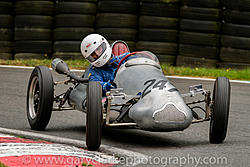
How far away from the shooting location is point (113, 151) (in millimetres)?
4863

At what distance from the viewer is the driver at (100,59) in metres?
6.13

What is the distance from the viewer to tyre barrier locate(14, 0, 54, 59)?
14867mm

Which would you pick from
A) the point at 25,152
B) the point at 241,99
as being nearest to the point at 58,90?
the point at 241,99

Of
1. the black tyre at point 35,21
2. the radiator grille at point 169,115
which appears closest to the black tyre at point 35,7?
the black tyre at point 35,21

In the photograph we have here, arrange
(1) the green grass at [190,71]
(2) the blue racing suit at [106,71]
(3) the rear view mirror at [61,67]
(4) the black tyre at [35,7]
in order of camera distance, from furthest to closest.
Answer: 1. (4) the black tyre at [35,7]
2. (1) the green grass at [190,71]
3. (3) the rear view mirror at [61,67]
4. (2) the blue racing suit at [106,71]

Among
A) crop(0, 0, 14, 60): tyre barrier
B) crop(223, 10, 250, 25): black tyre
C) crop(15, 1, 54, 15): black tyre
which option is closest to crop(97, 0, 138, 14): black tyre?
crop(15, 1, 54, 15): black tyre

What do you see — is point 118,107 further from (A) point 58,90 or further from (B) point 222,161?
(A) point 58,90

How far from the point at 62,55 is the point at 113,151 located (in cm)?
1015

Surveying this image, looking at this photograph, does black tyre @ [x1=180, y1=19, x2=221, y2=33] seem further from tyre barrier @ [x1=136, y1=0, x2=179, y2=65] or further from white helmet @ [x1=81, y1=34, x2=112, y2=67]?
white helmet @ [x1=81, y1=34, x2=112, y2=67]

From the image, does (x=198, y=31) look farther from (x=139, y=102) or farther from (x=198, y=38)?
(x=139, y=102)

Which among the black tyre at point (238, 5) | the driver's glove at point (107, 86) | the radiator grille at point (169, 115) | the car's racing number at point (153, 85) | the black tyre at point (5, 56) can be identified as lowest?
the black tyre at point (5, 56)

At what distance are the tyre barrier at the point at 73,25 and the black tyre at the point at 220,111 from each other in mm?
9669

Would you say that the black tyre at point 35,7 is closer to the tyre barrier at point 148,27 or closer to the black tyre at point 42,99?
the tyre barrier at point 148,27

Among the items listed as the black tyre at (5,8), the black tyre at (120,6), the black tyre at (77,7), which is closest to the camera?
the black tyre at (120,6)
